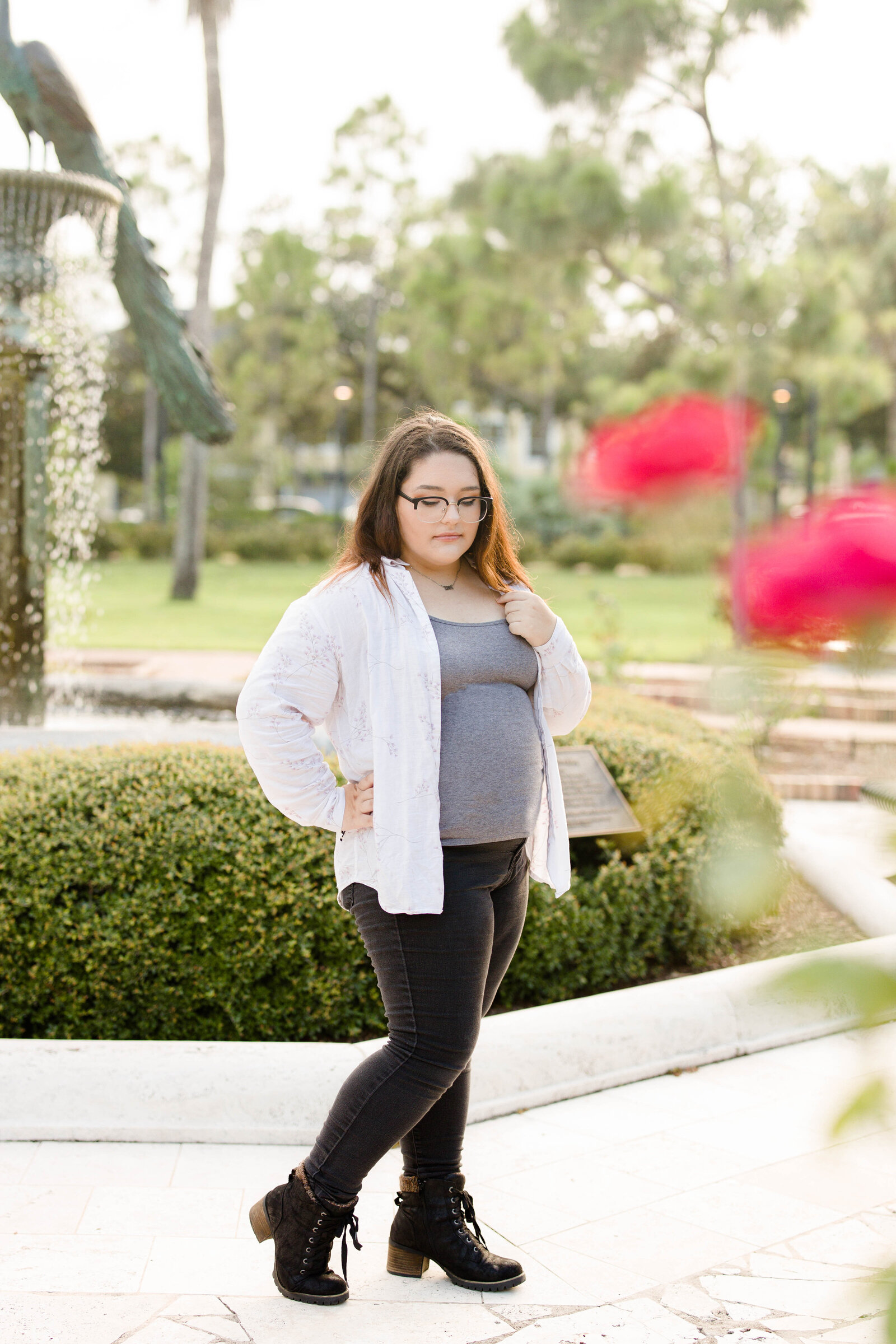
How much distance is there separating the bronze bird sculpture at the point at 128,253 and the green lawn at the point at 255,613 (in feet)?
11.7

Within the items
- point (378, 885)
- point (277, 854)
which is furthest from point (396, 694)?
point (277, 854)

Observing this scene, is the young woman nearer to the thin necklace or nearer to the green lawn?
the thin necklace

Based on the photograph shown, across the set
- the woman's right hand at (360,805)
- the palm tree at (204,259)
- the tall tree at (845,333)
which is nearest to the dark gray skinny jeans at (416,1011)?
the woman's right hand at (360,805)

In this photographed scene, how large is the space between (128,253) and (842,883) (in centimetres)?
444

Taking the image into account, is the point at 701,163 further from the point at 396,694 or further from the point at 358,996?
the point at 358,996

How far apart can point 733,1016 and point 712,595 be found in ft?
10.1

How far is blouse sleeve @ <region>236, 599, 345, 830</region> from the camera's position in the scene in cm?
235

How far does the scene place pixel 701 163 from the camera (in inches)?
56.4

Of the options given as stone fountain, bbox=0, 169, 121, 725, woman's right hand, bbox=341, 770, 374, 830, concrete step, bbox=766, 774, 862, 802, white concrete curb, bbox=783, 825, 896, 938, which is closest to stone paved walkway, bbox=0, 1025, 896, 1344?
woman's right hand, bbox=341, 770, 374, 830

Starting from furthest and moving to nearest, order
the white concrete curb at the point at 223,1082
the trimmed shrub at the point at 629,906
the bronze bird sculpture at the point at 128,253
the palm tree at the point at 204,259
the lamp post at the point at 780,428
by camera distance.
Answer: the palm tree at the point at 204,259, the bronze bird sculpture at the point at 128,253, the trimmed shrub at the point at 629,906, the white concrete curb at the point at 223,1082, the lamp post at the point at 780,428

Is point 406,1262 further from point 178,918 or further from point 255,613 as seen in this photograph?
point 255,613

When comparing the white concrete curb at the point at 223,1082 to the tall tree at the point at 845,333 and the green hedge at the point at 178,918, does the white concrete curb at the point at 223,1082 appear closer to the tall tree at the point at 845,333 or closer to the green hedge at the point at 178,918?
the green hedge at the point at 178,918

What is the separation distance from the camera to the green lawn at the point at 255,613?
15.1 m

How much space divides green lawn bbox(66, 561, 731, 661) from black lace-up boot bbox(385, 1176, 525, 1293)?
6555 mm
